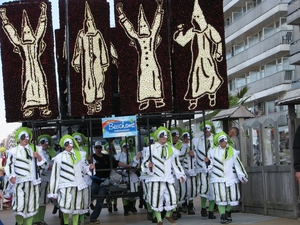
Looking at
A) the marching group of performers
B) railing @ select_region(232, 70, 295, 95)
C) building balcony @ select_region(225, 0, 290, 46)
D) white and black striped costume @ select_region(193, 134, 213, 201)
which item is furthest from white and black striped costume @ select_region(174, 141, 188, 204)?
building balcony @ select_region(225, 0, 290, 46)

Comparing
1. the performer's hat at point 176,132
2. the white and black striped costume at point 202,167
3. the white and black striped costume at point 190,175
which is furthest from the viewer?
the performer's hat at point 176,132

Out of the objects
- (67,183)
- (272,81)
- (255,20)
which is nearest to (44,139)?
(67,183)

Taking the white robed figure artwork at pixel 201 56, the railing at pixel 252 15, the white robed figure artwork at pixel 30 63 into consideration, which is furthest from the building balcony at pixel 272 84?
the white robed figure artwork at pixel 30 63

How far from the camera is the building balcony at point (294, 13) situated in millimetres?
37438

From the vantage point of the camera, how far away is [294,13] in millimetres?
37719

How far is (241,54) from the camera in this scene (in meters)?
48.3

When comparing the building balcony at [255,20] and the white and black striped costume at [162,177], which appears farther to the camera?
the building balcony at [255,20]

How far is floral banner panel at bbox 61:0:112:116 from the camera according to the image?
49.5ft

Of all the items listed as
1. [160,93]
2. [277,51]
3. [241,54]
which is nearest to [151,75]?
[160,93]

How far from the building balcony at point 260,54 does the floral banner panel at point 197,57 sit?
2751 centimetres

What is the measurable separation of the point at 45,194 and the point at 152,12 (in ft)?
16.4

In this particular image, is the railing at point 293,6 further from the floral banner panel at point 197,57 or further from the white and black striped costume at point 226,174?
the white and black striped costume at point 226,174

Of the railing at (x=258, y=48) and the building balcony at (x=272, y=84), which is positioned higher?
the railing at (x=258, y=48)

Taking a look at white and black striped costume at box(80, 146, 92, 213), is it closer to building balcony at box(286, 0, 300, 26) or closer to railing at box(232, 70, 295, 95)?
building balcony at box(286, 0, 300, 26)
